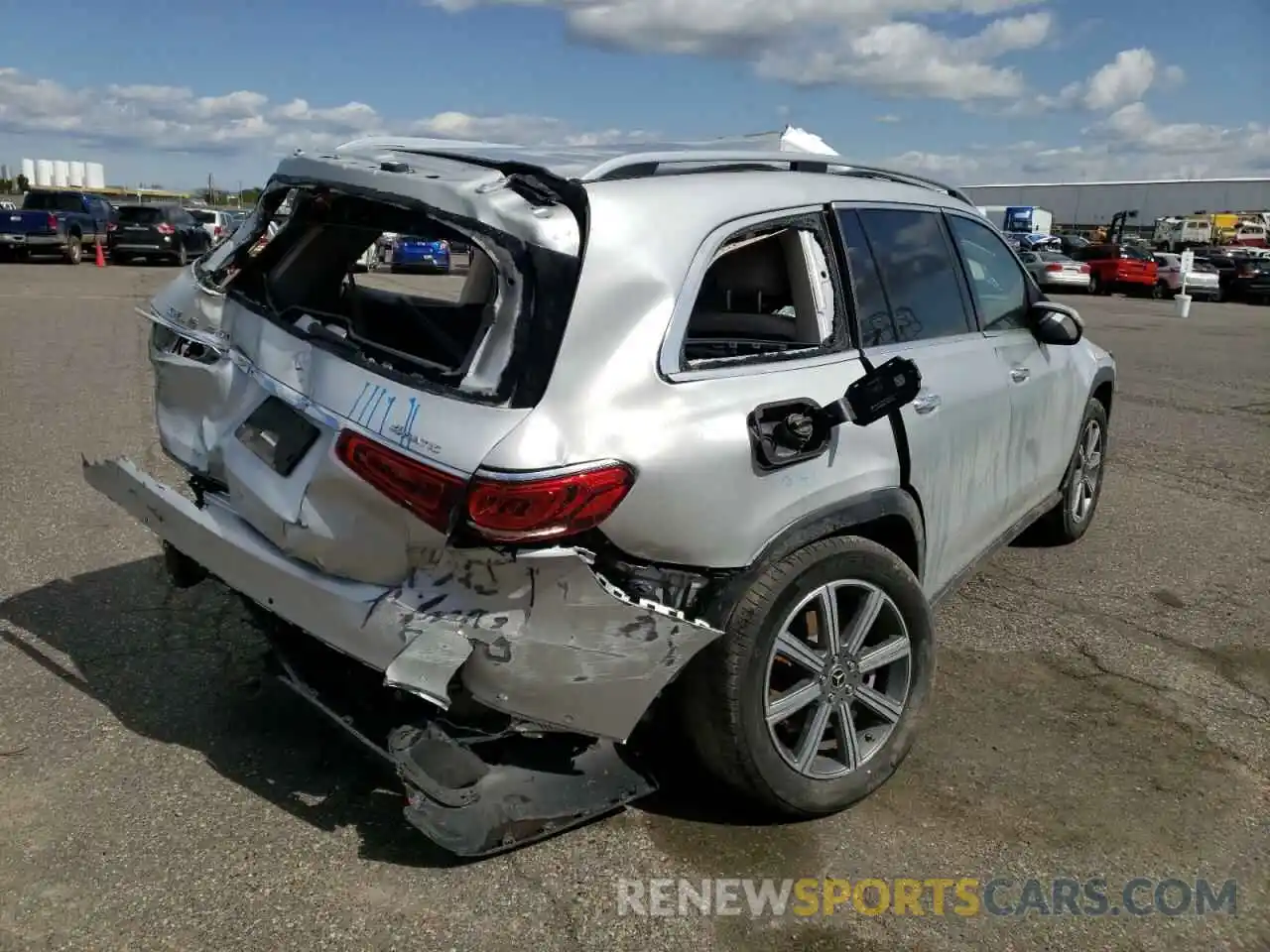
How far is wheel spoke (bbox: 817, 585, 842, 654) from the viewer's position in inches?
118

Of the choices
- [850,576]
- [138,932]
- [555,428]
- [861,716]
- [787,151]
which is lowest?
[138,932]

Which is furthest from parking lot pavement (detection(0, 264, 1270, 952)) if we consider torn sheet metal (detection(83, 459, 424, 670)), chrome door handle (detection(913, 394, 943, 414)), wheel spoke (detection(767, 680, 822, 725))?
chrome door handle (detection(913, 394, 943, 414))

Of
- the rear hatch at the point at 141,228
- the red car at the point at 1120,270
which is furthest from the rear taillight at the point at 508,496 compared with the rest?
Result: the red car at the point at 1120,270

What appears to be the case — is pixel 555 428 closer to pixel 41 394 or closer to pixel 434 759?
pixel 434 759

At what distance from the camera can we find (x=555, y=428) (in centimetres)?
245

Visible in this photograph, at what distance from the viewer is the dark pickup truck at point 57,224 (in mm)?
25547

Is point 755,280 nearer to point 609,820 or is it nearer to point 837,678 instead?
point 837,678

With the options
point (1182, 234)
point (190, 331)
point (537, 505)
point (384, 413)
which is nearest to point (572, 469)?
point (537, 505)

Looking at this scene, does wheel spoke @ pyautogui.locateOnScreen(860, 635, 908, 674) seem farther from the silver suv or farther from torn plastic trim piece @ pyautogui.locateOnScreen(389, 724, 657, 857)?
torn plastic trim piece @ pyautogui.locateOnScreen(389, 724, 657, 857)

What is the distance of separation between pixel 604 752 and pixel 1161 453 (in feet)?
22.1

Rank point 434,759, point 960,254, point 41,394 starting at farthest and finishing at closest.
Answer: point 41,394, point 960,254, point 434,759

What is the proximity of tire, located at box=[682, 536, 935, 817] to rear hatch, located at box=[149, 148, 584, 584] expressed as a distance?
2.64 ft

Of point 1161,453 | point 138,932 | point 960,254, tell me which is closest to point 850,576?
point 960,254

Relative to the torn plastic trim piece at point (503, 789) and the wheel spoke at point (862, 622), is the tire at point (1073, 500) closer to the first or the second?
the wheel spoke at point (862, 622)
